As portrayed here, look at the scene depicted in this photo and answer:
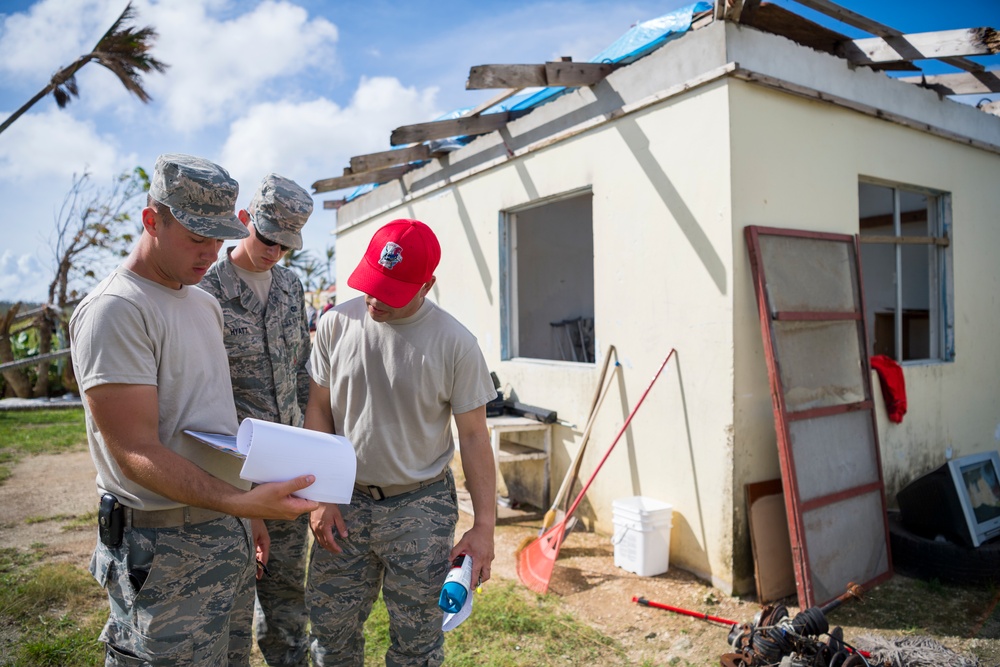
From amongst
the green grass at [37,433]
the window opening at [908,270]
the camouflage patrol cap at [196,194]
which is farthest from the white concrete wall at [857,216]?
the green grass at [37,433]

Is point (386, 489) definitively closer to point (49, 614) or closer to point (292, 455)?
point (292, 455)

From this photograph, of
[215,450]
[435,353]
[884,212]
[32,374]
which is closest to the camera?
[215,450]

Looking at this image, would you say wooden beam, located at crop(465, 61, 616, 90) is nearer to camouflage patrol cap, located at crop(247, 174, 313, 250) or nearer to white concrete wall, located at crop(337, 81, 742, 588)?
white concrete wall, located at crop(337, 81, 742, 588)

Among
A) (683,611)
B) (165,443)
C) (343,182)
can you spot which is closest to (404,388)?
(165,443)

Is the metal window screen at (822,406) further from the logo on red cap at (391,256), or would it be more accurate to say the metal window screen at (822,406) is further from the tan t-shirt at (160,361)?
the tan t-shirt at (160,361)

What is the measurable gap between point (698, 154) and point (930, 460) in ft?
11.2

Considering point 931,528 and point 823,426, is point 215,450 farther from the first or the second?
point 931,528

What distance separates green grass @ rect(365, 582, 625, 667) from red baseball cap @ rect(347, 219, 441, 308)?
2068mm

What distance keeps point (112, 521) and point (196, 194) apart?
871 millimetres

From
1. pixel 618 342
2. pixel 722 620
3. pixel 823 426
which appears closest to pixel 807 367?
pixel 823 426

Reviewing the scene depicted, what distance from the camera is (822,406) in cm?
430

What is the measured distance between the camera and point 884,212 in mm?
8594

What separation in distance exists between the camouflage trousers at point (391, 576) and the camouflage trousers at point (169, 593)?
0.38 metres

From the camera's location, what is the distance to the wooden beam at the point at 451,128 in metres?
5.33
